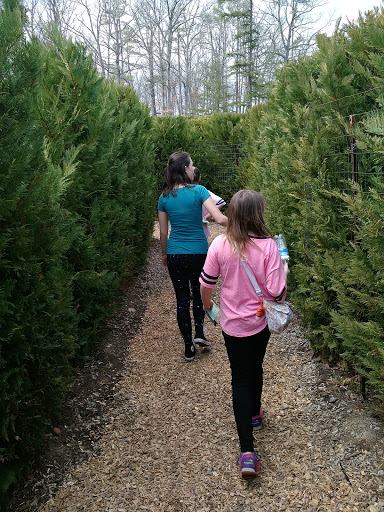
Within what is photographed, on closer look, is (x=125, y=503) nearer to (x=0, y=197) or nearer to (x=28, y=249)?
(x=28, y=249)

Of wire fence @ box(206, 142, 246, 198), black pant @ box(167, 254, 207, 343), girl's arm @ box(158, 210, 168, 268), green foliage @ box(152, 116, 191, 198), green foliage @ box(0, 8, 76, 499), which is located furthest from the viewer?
wire fence @ box(206, 142, 246, 198)

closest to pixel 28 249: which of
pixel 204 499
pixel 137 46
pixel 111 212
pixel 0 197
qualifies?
pixel 0 197

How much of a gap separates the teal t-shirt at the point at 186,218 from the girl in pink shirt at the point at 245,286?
1.33 m

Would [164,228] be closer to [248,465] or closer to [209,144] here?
[248,465]

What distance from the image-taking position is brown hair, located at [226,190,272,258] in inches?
97.3

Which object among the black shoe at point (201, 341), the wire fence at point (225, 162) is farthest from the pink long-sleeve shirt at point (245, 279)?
the wire fence at point (225, 162)

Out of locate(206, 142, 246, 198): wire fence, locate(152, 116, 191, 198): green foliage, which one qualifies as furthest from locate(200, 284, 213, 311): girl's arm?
locate(206, 142, 246, 198): wire fence

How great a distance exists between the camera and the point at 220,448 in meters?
2.92

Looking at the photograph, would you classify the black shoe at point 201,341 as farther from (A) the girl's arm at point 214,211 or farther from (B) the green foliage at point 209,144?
(B) the green foliage at point 209,144

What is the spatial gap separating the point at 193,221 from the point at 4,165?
6.82 ft

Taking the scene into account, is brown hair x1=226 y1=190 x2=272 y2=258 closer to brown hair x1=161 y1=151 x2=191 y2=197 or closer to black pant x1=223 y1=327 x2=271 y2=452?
black pant x1=223 y1=327 x2=271 y2=452

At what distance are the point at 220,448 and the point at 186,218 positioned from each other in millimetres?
1995

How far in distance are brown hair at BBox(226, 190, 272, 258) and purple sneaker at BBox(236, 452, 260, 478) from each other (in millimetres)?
1239

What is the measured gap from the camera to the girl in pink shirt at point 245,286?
2.48 meters
